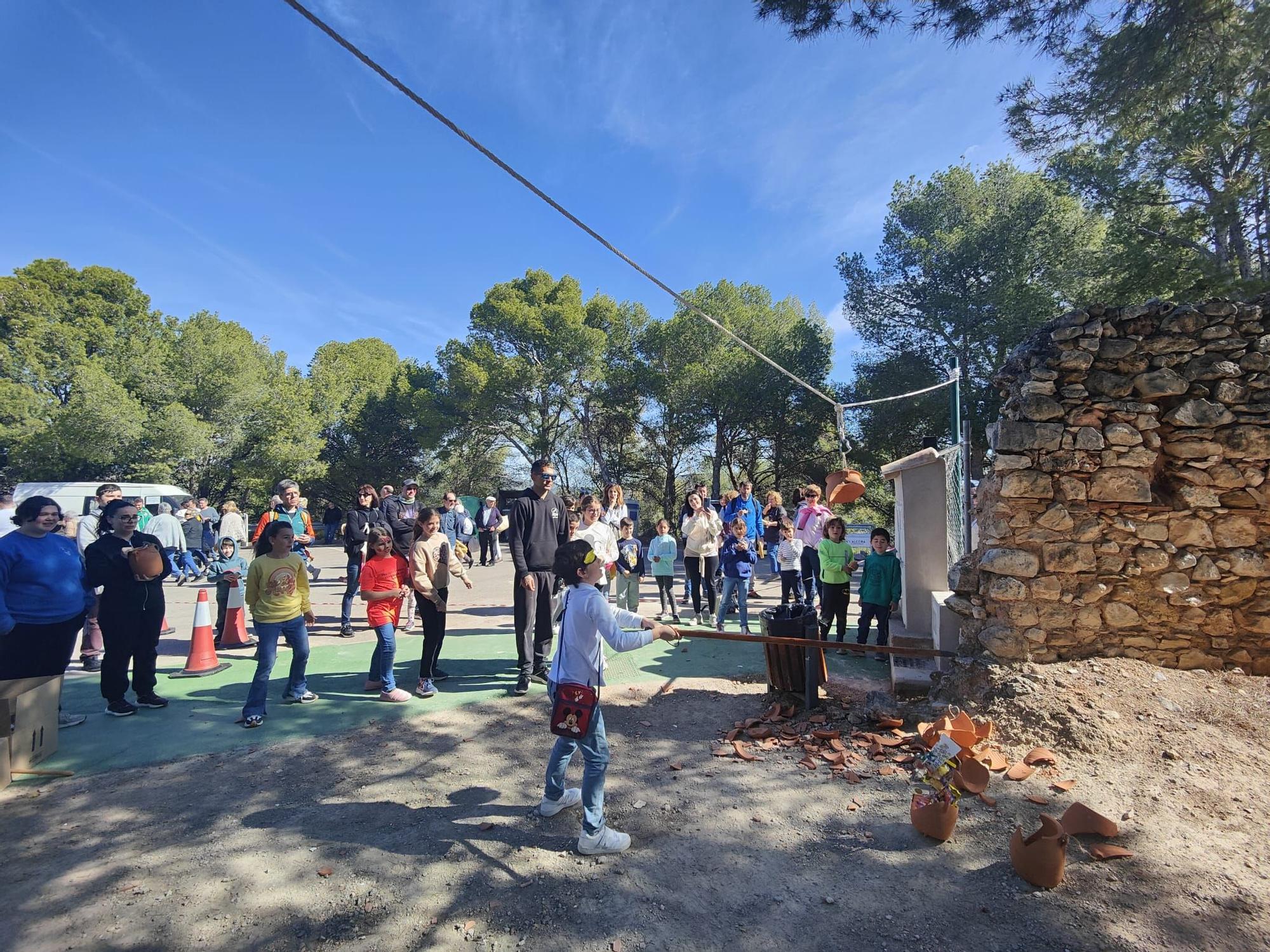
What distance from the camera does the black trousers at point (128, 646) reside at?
15.9ft

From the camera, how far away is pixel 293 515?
7.99 metres

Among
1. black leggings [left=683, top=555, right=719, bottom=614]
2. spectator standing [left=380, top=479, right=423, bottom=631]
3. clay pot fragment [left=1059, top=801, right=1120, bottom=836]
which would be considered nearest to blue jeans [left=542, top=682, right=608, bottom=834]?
clay pot fragment [left=1059, top=801, right=1120, bottom=836]

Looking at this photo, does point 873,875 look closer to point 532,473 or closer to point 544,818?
point 544,818

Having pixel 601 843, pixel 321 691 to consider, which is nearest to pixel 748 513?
pixel 321 691

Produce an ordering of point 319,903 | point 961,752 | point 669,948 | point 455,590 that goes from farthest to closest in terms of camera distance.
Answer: point 455,590, point 961,752, point 319,903, point 669,948

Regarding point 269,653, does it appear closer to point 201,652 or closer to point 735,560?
point 201,652

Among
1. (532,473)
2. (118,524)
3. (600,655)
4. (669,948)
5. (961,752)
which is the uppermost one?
(532,473)

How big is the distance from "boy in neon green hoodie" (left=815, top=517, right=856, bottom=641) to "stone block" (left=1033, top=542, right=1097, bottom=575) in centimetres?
245

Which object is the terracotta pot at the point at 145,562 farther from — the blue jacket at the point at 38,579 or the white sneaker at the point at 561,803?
the white sneaker at the point at 561,803

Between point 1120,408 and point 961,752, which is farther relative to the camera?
point 1120,408

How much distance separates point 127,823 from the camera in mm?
3420

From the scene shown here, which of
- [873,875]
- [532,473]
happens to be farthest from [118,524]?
[873,875]

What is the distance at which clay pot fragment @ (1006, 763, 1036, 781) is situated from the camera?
12.6 ft

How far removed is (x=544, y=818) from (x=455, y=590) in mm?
8603
